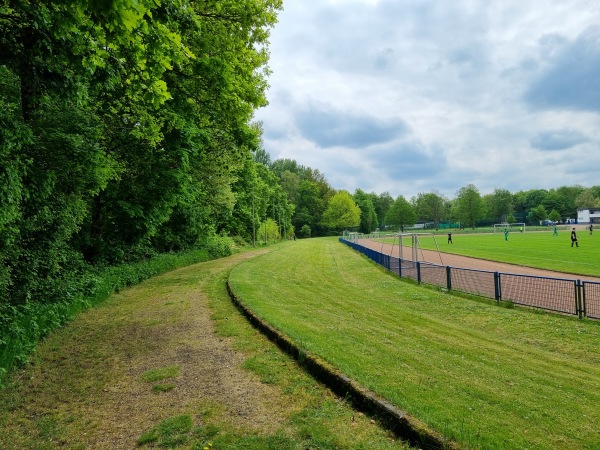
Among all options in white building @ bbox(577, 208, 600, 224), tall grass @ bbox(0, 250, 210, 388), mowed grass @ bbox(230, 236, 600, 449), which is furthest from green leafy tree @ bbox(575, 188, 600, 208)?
tall grass @ bbox(0, 250, 210, 388)

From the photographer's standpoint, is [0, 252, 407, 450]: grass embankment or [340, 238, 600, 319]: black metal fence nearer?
[0, 252, 407, 450]: grass embankment

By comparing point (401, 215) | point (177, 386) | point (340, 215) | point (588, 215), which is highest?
point (340, 215)

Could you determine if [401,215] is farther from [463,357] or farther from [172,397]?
[172,397]

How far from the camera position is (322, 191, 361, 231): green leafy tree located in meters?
106

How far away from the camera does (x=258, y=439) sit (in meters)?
4.05

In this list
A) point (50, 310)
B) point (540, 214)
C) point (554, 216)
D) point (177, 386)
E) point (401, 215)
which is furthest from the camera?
point (554, 216)

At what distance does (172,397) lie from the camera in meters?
5.31

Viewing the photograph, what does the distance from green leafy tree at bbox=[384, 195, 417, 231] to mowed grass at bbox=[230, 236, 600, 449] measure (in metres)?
115

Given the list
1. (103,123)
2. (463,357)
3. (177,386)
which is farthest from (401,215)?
(177,386)

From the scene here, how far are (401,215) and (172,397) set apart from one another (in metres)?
125

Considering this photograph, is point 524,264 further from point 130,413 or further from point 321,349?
point 130,413

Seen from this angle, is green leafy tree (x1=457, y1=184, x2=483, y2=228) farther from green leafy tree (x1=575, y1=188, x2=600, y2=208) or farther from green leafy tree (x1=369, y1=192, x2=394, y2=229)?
green leafy tree (x1=575, y1=188, x2=600, y2=208)

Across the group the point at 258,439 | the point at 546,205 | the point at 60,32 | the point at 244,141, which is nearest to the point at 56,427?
the point at 258,439

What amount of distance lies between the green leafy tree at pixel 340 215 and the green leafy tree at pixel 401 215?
24.0 meters
